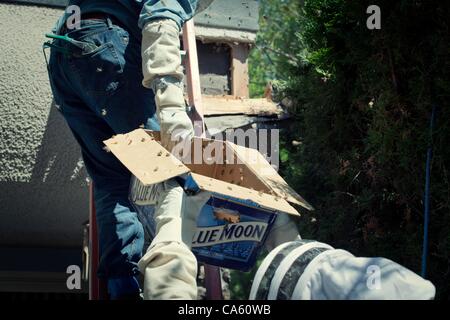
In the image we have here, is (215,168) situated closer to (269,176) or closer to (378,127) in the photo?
(269,176)

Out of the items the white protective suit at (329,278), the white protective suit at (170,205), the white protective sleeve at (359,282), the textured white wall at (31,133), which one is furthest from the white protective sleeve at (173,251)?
the textured white wall at (31,133)

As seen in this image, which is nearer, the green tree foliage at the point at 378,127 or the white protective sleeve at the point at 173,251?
the white protective sleeve at the point at 173,251

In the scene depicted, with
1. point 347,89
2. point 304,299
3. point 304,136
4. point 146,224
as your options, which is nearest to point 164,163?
point 146,224

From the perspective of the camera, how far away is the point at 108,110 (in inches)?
148

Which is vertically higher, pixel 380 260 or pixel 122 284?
pixel 380 260

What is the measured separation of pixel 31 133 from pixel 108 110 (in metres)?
1.11

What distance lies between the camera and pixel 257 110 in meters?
4.88

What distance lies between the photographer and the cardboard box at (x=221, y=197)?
2918 millimetres

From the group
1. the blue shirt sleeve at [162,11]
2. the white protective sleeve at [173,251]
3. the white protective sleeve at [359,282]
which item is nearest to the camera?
the white protective sleeve at [359,282]

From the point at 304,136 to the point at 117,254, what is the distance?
1398 millimetres

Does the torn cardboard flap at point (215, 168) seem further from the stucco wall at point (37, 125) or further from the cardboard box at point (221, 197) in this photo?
the stucco wall at point (37, 125)

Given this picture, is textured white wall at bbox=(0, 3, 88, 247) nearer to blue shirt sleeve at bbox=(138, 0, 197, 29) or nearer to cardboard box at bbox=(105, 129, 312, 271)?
blue shirt sleeve at bbox=(138, 0, 197, 29)
